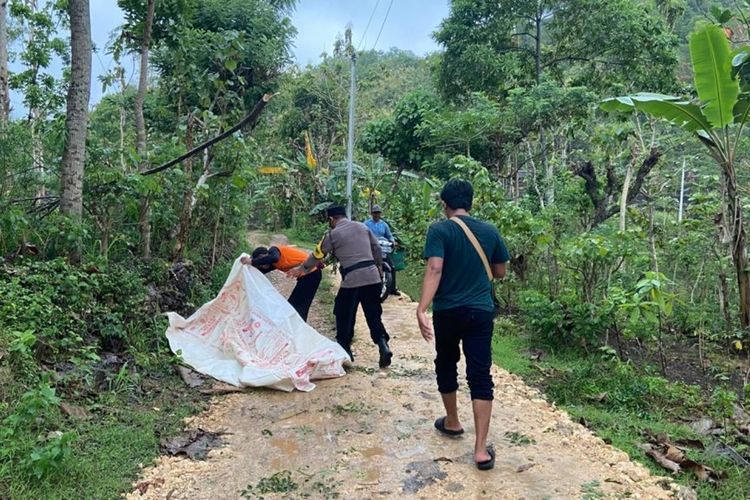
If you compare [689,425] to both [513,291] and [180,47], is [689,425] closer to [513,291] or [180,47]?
[513,291]

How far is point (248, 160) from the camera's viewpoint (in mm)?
8680

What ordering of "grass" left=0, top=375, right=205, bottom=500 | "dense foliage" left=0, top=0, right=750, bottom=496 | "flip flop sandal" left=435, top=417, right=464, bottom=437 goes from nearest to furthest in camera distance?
"grass" left=0, top=375, right=205, bottom=500 → "flip flop sandal" left=435, top=417, right=464, bottom=437 → "dense foliage" left=0, top=0, right=750, bottom=496

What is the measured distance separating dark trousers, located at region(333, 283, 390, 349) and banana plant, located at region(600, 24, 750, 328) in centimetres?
356

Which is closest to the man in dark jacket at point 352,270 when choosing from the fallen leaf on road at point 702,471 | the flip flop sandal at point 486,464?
the flip flop sandal at point 486,464

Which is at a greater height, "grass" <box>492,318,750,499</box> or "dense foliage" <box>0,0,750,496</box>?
"dense foliage" <box>0,0,750,496</box>

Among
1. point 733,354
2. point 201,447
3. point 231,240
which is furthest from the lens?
point 231,240

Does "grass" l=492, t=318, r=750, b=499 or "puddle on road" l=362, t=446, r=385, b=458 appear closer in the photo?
"grass" l=492, t=318, r=750, b=499

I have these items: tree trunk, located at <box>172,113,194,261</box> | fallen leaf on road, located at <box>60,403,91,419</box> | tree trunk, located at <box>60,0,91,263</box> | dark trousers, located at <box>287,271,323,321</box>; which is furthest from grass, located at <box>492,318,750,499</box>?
tree trunk, located at <box>60,0,91,263</box>

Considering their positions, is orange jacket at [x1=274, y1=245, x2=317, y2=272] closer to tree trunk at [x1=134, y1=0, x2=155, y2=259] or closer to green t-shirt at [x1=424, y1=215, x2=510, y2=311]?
tree trunk at [x1=134, y1=0, x2=155, y2=259]

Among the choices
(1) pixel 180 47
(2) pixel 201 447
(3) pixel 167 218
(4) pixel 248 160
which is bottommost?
(2) pixel 201 447

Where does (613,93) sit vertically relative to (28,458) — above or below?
above

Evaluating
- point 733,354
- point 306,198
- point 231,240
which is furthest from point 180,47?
point 306,198

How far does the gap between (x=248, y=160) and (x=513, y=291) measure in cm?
456

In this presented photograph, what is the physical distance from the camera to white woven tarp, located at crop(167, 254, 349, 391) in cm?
516
